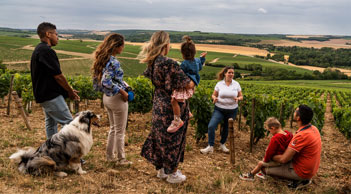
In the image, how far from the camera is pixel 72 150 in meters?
3.79

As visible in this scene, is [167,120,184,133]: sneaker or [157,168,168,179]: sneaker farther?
[157,168,168,179]: sneaker

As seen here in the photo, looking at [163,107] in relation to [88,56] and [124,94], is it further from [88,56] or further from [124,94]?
[88,56]

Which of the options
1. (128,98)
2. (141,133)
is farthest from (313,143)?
(141,133)

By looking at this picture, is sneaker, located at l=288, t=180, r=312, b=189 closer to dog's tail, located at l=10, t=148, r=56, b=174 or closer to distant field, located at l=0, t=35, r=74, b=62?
dog's tail, located at l=10, t=148, r=56, b=174

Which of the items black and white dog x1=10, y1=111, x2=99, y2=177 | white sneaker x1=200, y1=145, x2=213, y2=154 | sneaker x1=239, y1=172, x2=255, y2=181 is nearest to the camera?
black and white dog x1=10, y1=111, x2=99, y2=177

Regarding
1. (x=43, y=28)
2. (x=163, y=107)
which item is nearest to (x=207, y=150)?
(x=163, y=107)

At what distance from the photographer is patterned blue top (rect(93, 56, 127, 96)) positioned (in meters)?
3.75

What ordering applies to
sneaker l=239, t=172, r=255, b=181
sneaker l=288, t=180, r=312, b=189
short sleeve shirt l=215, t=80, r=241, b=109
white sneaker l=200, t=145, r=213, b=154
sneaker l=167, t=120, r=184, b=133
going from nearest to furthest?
1. sneaker l=167, t=120, r=184, b=133
2. sneaker l=288, t=180, r=312, b=189
3. sneaker l=239, t=172, r=255, b=181
4. short sleeve shirt l=215, t=80, r=241, b=109
5. white sneaker l=200, t=145, r=213, b=154

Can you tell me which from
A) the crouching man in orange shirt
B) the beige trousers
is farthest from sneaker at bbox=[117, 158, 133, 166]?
the crouching man in orange shirt

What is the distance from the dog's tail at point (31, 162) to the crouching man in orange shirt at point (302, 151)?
11.9 ft

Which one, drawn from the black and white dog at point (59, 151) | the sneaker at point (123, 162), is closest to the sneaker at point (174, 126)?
the black and white dog at point (59, 151)

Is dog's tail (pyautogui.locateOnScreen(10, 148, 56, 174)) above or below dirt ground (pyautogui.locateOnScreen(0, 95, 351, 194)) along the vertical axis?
above

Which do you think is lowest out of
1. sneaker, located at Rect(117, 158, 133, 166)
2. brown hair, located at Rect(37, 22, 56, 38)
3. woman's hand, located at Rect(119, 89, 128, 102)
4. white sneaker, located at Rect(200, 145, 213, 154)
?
white sneaker, located at Rect(200, 145, 213, 154)

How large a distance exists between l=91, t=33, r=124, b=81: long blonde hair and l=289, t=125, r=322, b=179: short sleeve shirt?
323 cm
